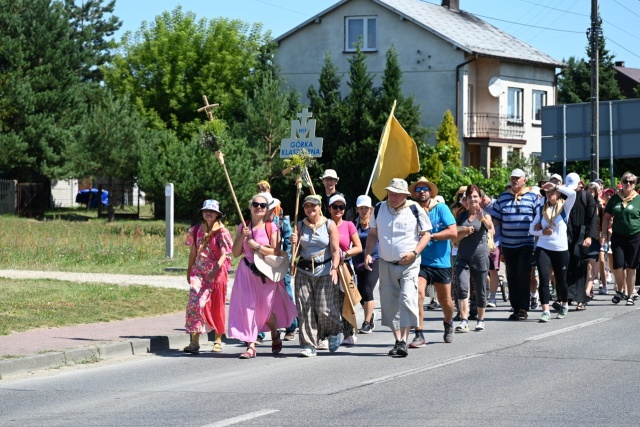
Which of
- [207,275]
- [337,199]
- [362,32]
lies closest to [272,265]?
[207,275]

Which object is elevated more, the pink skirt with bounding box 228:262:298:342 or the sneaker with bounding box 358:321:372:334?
the pink skirt with bounding box 228:262:298:342

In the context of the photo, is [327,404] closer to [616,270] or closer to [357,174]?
[616,270]

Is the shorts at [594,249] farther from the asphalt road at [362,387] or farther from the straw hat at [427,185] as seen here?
the straw hat at [427,185]

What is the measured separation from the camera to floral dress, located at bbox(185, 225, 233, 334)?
13352 mm

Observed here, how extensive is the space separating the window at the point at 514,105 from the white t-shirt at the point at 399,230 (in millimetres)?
44556

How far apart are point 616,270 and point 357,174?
27.8 meters

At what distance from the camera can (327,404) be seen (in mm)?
9523

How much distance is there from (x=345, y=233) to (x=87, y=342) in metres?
3.25

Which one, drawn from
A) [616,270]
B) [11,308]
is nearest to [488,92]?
[616,270]

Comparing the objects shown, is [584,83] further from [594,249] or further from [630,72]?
[594,249]

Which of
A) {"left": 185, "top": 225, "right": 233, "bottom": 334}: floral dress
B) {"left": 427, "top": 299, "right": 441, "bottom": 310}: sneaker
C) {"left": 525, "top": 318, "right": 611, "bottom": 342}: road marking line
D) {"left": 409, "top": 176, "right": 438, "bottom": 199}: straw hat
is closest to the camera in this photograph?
{"left": 185, "top": 225, "right": 233, "bottom": 334}: floral dress

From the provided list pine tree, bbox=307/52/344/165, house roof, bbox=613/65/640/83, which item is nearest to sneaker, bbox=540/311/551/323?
pine tree, bbox=307/52/344/165

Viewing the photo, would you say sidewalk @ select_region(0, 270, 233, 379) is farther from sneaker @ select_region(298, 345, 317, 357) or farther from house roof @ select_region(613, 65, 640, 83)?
house roof @ select_region(613, 65, 640, 83)

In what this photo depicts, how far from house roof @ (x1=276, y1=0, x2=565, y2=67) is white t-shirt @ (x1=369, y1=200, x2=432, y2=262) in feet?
133
